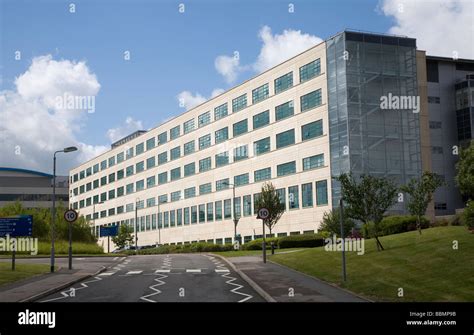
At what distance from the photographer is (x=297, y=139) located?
229 ft

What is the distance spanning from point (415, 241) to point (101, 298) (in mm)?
16947

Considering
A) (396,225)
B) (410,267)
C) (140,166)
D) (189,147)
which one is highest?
(189,147)

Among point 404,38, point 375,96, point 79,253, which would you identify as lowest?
point 79,253

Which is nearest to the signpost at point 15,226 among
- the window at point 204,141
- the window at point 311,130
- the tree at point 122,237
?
the window at point 311,130

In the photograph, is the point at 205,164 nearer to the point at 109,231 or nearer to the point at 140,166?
the point at 109,231

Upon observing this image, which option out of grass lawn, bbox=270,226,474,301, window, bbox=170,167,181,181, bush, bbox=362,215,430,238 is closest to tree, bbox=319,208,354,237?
bush, bbox=362,215,430,238

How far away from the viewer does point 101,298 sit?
Answer: 21469 millimetres

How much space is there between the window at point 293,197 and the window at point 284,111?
9118 millimetres

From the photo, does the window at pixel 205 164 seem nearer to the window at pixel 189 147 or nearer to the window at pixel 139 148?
the window at pixel 189 147

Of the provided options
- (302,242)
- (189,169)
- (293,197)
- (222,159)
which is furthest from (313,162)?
(189,169)

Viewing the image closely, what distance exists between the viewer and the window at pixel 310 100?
66438 mm

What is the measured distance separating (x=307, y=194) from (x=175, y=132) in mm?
38945
